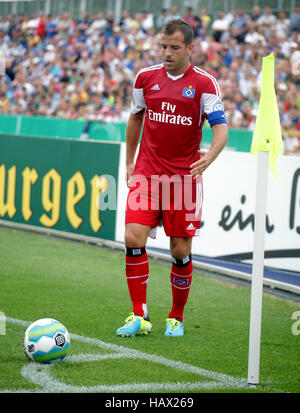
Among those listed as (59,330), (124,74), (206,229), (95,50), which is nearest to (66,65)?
(95,50)

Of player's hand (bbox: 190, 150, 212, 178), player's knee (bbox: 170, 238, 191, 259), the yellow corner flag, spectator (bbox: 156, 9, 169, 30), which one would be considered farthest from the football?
spectator (bbox: 156, 9, 169, 30)

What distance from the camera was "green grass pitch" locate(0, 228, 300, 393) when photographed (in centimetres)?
457

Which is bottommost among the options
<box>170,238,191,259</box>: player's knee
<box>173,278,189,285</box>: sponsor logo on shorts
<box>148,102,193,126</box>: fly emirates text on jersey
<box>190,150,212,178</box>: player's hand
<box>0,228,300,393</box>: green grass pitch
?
<box>0,228,300,393</box>: green grass pitch

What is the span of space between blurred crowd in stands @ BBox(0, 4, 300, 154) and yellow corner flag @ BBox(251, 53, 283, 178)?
37.0 feet

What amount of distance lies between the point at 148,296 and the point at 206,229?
233 centimetres

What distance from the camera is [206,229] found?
31.7 feet

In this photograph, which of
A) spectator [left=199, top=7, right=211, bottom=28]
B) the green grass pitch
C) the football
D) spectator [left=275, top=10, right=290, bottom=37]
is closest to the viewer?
the green grass pitch

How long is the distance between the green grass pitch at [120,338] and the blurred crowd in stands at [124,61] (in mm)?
8040

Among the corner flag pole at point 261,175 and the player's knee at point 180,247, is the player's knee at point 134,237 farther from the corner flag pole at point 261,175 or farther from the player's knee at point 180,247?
the corner flag pole at point 261,175

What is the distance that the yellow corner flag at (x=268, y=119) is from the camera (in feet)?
14.0

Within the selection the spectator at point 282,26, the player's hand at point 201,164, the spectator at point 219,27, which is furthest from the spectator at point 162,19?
the player's hand at point 201,164

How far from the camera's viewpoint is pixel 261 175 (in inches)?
170

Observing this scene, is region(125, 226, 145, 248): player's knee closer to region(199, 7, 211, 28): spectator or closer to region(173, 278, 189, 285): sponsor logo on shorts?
region(173, 278, 189, 285): sponsor logo on shorts

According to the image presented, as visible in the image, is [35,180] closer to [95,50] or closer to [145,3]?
[95,50]
